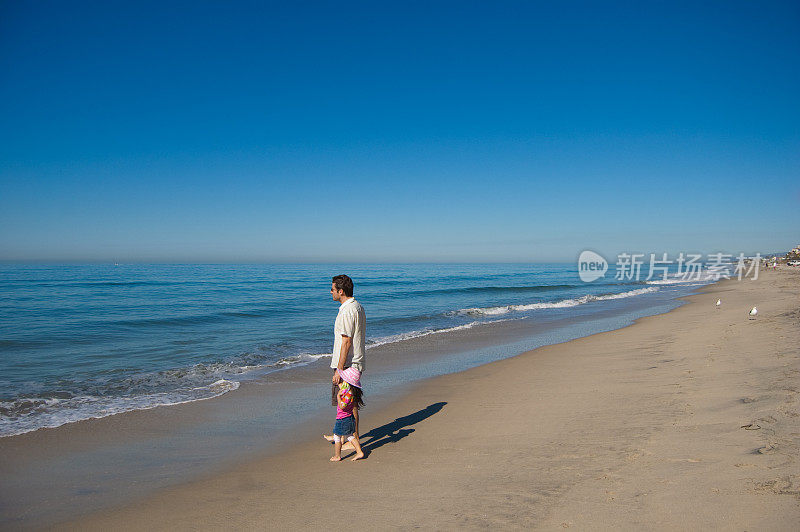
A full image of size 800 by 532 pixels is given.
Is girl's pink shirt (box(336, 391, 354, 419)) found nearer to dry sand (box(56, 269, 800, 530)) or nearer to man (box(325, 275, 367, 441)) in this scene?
man (box(325, 275, 367, 441))

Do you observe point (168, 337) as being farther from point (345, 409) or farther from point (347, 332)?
point (347, 332)

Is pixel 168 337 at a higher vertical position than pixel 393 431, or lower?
lower

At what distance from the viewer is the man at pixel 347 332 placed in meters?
4.70

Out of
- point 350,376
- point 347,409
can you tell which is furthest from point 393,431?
point 350,376

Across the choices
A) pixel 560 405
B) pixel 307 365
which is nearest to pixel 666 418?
pixel 560 405

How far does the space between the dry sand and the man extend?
1.10 m

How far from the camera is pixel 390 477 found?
173 inches

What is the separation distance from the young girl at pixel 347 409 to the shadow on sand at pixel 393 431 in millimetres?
398

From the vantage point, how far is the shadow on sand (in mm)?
5530

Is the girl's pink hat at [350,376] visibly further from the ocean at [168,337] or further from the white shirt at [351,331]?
the ocean at [168,337]

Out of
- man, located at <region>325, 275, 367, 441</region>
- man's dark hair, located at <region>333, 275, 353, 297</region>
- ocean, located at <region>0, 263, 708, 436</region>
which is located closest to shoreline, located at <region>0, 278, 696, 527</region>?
ocean, located at <region>0, 263, 708, 436</region>

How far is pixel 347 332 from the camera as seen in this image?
15.5 ft

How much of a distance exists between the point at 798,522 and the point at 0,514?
630 centimetres

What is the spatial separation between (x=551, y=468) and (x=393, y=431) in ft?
7.89
